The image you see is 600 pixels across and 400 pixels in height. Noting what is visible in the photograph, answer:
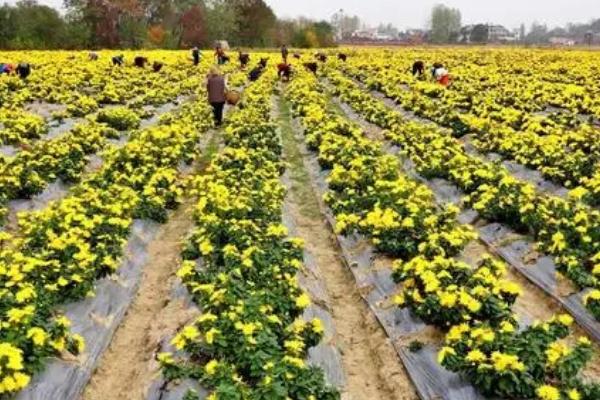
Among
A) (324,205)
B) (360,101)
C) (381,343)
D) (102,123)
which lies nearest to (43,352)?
(381,343)

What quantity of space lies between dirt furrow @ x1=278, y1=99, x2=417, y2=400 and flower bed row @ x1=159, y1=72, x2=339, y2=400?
69 centimetres

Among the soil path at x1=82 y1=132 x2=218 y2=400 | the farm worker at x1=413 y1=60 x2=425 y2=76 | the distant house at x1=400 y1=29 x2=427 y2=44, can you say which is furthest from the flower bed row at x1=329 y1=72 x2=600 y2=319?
the distant house at x1=400 y1=29 x2=427 y2=44

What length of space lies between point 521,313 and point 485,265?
0.81 metres

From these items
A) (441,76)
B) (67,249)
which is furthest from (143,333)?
(441,76)

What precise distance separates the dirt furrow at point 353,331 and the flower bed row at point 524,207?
2.35 metres

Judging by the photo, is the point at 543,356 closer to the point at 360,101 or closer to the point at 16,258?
the point at 16,258

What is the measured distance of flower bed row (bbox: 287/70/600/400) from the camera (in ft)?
20.1

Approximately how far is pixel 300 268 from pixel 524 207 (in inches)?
141

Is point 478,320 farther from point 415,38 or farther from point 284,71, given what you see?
point 415,38

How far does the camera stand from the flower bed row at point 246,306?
20.3 ft

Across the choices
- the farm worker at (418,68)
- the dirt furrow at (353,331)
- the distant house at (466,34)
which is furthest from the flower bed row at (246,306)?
the distant house at (466,34)

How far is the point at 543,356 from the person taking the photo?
20.6ft

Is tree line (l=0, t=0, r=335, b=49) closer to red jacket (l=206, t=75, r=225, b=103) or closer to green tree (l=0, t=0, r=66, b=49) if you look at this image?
green tree (l=0, t=0, r=66, b=49)

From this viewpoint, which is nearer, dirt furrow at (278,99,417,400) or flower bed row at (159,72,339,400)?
flower bed row at (159,72,339,400)
